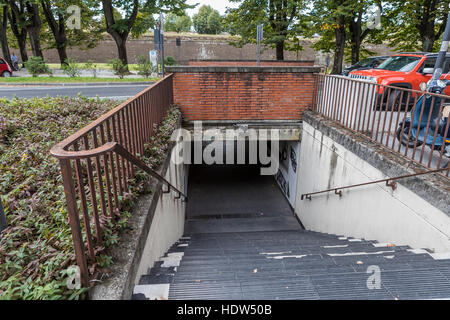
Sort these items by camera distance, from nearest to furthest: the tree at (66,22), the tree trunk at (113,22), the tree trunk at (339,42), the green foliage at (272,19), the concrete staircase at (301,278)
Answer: the concrete staircase at (301,278) < the tree trunk at (339,42) < the green foliage at (272,19) < the tree trunk at (113,22) < the tree at (66,22)

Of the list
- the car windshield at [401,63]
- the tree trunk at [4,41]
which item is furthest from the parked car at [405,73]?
the tree trunk at [4,41]

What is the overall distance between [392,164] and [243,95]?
4.91 meters

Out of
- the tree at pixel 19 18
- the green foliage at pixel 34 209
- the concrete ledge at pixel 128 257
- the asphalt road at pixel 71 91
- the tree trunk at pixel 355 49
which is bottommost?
the concrete ledge at pixel 128 257

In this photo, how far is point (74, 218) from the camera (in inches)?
75.3

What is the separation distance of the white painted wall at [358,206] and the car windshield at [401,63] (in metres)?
3.59

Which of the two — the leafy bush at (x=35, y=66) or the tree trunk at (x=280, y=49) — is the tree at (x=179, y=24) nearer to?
the tree trunk at (x=280, y=49)

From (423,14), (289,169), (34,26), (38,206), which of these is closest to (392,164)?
(38,206)

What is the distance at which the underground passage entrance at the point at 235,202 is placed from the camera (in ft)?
28.3

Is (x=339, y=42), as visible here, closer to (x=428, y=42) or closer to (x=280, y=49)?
(x=280, y=49)

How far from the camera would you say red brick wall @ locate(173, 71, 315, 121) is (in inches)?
324

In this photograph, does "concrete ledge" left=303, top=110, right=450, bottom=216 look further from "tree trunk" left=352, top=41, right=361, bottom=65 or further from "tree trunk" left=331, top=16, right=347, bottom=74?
"tree trunk" left=352, top=41, right=361, bottom=65

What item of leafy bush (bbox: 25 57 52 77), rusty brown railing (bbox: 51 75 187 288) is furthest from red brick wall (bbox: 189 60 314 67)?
rusty brown railing (bbox: 51 75 187 288)
